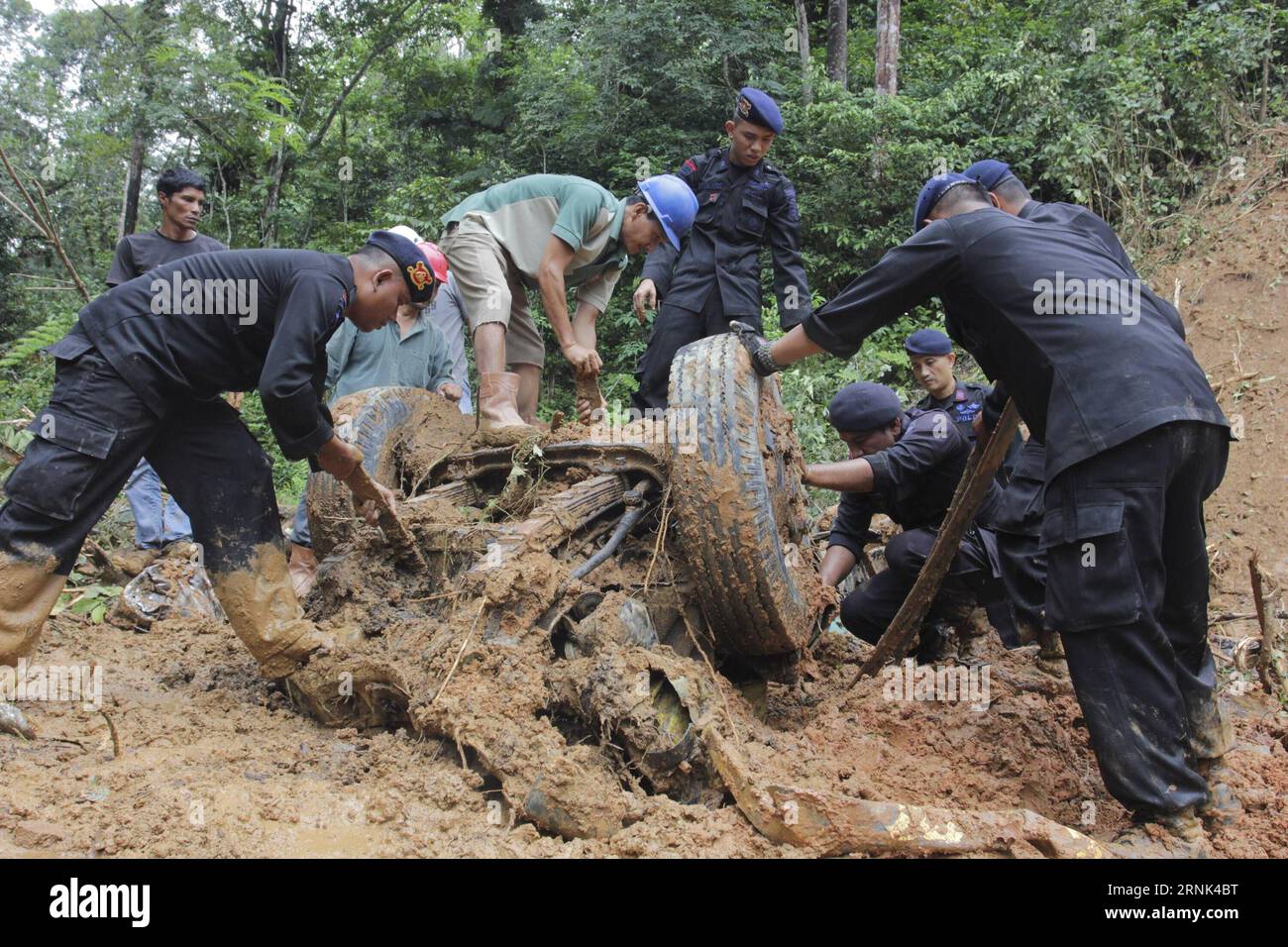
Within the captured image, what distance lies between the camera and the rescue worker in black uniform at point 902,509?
439cm

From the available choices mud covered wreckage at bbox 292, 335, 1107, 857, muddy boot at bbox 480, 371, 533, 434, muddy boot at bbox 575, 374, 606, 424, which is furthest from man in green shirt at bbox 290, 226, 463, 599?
mud covered wreckage at bbox 292, 335, 1107, 857

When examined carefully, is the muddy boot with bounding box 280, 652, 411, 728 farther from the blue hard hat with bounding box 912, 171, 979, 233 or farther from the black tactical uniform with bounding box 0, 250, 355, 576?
the blue hard hat with bounding box 912, 171, 979, 233

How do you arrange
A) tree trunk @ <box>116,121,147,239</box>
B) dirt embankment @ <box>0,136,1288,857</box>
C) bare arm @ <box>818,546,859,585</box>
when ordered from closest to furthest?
dirt embankment @ <box>0,136,1288,857</box> < bare arm @ <box>818,546,859,585</box> < tree trunk @ <box>116,121,147,239</box>

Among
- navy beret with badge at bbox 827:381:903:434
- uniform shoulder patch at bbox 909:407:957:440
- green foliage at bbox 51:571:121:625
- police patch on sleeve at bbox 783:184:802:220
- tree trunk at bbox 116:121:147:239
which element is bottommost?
green foliage at bbox 51:571:121:625

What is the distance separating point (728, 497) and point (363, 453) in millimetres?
1701

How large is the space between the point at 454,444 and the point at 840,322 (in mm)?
2030

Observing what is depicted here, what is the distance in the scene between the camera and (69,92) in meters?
16.4

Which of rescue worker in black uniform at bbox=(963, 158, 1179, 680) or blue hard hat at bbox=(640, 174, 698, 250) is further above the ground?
blue hard hat at bbox=(640, 174, 698, 250)

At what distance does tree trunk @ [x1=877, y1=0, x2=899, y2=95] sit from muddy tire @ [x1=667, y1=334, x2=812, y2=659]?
868 centimetres

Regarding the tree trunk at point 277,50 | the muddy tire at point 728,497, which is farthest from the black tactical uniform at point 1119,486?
the tree trunk at point 277,50

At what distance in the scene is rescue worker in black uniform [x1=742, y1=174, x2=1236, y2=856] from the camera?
269cm

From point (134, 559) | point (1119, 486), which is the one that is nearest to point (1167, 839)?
point (1119, 486)

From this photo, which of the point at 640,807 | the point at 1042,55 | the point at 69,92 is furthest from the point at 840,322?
the point at 69,92

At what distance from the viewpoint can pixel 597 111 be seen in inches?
465
